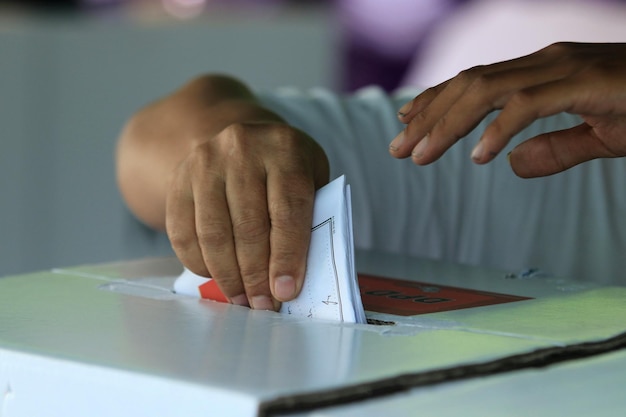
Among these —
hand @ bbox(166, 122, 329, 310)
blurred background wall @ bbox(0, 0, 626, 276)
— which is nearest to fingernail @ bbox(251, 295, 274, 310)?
hand @ bbox(166, 122, 329, 310)

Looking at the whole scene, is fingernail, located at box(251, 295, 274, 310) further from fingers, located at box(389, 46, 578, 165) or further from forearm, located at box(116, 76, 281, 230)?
forearm, located at box(116, 76, 281, 230)

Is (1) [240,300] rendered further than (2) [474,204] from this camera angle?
No

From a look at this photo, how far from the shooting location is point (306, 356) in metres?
0.58

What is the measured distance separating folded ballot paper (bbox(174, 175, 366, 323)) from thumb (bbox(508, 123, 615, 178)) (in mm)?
178

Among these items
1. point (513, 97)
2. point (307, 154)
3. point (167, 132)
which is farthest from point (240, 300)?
point (167, 132)

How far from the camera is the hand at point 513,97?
0.69m

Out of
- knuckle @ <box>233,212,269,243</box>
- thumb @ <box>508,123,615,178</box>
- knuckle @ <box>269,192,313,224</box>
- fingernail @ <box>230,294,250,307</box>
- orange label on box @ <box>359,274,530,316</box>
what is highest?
thumb @ <box>508,123,615,178</box>

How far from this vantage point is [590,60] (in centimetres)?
73

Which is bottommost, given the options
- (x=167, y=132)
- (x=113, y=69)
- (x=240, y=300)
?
(x=240, y=300)

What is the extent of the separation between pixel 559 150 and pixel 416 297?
16 centimetres

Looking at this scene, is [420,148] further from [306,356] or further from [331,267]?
[306,356]

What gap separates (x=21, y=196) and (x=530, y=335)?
2.84m

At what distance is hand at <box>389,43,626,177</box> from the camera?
0.69 meters

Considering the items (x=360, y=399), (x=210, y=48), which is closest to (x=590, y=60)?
(x=360, y=399)
